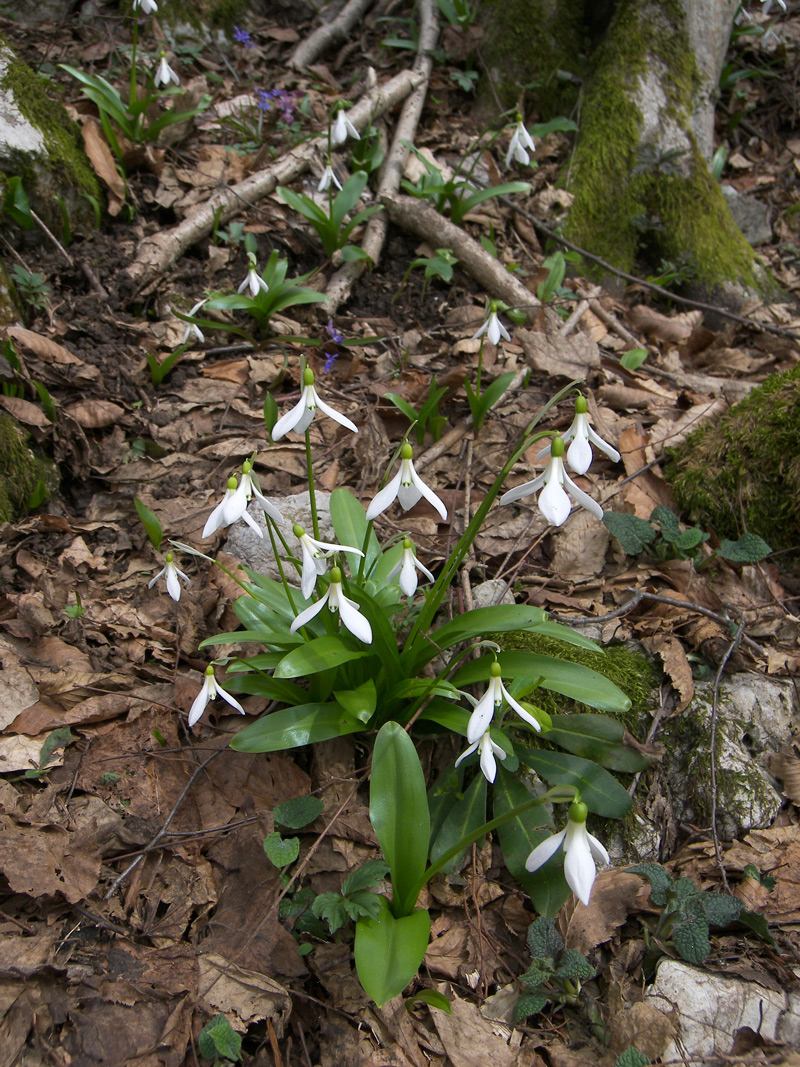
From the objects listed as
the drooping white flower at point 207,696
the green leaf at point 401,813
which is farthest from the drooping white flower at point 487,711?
the drooping white flower at point 207,696

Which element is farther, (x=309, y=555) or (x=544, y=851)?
(x=309, y=555)

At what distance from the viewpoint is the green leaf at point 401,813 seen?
5.45 ft

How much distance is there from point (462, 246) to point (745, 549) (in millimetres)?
2494

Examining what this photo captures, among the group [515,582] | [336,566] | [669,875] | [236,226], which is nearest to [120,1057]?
[336,566]

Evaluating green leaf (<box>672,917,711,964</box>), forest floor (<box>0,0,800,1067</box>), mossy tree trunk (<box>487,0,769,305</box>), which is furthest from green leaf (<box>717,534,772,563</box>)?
mossy tree trunk (<box>487,0,769,305</box>)

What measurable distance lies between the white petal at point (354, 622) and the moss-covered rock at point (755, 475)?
1.71 m

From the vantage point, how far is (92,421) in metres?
3.06

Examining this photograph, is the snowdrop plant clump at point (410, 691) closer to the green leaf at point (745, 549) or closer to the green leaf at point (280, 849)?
the green leaf at point (280, 849)

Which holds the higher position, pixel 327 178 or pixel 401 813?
pixel 327 178

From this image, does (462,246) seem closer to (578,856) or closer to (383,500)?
(383,500)

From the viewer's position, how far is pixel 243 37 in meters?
4.80

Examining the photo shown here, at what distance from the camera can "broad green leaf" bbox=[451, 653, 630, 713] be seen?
6.24ft

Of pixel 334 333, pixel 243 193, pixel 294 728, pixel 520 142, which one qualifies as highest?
pixel 520 142

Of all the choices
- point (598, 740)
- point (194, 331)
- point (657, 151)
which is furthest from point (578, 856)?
point (657, 151)
